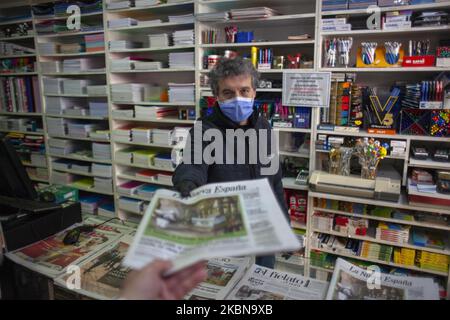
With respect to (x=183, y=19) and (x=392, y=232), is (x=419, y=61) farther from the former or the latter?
(x=183, y=19)

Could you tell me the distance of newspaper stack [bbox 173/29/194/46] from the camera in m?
2.64

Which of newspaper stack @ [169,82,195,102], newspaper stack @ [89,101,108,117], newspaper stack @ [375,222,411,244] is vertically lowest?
newspaper stack @ [375,222,411,244]

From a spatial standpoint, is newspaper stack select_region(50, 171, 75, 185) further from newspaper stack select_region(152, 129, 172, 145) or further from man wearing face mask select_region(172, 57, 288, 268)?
man wearing face mask select_region(172, 57, 288, 268)

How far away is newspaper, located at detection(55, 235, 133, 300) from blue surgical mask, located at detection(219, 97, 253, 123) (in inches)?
30.1

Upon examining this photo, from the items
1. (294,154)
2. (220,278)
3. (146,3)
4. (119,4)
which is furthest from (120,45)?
(220,278)

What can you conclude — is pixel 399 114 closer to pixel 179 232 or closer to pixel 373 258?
pixel 373 258

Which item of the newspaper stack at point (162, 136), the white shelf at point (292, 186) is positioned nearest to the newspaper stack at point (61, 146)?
the newspaper stack at point (162, 136)

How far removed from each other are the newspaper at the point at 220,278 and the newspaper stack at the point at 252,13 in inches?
69.4

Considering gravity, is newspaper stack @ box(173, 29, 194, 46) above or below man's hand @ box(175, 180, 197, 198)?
above

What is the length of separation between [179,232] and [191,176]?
45 centimetres

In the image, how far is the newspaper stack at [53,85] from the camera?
11.1 feet

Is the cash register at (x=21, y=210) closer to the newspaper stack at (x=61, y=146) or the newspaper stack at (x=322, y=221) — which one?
the newspaper stack at (x=322, y=221)

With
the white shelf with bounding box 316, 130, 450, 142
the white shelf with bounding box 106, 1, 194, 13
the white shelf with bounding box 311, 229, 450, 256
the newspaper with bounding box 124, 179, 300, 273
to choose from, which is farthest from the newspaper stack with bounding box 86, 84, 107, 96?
the newspaper with bounding box 124, 179, 300, 273
